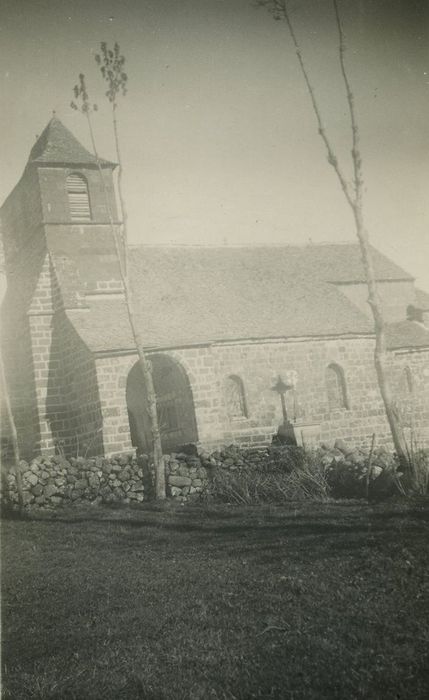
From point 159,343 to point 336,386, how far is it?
8223 millimetres

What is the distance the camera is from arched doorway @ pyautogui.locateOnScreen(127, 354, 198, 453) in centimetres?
1981

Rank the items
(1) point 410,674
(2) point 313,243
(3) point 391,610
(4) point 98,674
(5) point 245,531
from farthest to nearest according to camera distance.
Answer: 1. (2) point 313,243
2. (5) point 245,531
3. (3) point 391,610
4. (4) point 98,674
5. (1) point 410,674

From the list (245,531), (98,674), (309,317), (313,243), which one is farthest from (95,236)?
(98,674)

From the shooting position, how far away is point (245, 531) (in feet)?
32.4

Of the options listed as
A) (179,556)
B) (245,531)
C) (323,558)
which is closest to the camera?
(323,558)

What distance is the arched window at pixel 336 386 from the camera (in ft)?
75.4

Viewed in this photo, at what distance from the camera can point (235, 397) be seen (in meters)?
21.6

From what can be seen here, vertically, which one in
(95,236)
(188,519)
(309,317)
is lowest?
(188,519)

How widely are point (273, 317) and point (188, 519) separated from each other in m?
12.8

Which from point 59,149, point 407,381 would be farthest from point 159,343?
point 407,381

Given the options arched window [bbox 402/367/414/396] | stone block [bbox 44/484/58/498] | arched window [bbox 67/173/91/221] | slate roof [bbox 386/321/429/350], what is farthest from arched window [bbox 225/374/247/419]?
arched window [bbox 67/173/91/221]

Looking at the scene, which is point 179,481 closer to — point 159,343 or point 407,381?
point 159,343

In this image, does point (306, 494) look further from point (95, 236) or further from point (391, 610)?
point (95, 236)

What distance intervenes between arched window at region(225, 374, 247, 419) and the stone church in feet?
0.14
